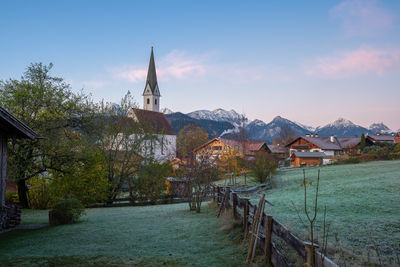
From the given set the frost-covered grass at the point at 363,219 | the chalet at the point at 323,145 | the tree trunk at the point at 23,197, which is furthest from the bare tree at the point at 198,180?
the chalet at the point at 323,145

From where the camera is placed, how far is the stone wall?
36.2 feet

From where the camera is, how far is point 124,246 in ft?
25.3

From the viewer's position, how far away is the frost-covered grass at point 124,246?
635 cm

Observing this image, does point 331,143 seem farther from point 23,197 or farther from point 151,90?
point 23,197

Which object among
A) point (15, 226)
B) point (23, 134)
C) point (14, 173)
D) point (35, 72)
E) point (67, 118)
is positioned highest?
point (35, 72)

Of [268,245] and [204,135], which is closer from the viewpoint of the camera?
[268,245]

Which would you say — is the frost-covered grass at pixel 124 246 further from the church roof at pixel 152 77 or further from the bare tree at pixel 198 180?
the church roof at pixel 152 77

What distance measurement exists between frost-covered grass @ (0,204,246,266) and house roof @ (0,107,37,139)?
11.3 feet

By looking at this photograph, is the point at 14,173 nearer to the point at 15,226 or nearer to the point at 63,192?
the point at 63,192

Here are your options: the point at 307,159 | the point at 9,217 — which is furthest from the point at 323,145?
the point at 9,217

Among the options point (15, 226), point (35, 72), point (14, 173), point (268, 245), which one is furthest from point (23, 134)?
point (268, 245)

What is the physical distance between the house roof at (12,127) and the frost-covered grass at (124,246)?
346 centimetres

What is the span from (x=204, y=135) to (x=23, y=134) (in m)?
A: 61.8

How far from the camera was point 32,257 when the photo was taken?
6812 mm
